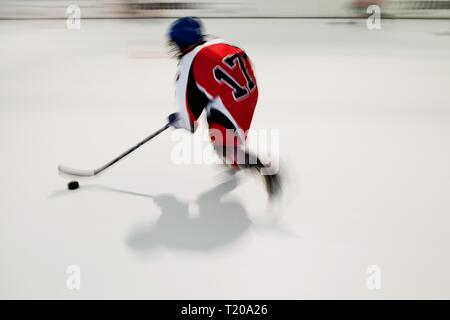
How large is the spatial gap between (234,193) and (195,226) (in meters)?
0.28

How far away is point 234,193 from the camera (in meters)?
1.63

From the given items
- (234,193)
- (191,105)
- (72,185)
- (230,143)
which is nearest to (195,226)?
(234,193)

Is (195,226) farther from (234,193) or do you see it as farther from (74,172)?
(74,172)

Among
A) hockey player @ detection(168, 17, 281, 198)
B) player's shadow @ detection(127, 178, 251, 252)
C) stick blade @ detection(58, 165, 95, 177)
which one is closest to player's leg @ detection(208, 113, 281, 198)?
hockey player @ detection(168, 17, 281, 198)

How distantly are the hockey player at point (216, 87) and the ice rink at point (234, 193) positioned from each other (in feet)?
1.15

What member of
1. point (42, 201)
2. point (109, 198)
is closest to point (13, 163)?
point (42, 201)

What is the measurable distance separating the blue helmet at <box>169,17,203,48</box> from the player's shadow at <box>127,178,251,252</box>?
0.71 meters

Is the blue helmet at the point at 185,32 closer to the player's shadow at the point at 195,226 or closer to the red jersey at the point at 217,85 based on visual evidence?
the red jersey at the point at 217,85

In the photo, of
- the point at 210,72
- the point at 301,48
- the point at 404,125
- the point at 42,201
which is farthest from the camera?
the point at 301,48

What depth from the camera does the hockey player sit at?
51.0 inches

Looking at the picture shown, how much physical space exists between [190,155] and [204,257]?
2.56ft

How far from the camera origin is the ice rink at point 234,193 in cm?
124
